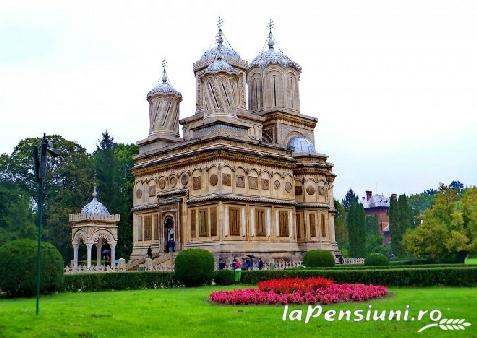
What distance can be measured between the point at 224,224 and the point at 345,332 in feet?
76.7

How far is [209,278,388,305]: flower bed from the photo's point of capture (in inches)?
557

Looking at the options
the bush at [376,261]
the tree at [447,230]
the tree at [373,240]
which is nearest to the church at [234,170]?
the bush at [376,261]

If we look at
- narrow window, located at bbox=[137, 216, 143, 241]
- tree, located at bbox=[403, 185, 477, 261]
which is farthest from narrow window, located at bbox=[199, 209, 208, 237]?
tree, located at bbox=[403, 185, 477, 261]

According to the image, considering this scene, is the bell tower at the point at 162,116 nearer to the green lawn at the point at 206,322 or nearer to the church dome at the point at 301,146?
the church dome at the point at 301,146

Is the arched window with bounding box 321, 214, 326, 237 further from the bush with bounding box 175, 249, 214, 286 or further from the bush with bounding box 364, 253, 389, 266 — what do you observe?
the bush with bounding box 175, 249, 214, 286

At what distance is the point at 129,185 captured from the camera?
52.2 meters

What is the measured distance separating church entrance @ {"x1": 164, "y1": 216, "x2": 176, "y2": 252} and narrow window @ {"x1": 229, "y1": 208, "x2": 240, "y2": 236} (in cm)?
494

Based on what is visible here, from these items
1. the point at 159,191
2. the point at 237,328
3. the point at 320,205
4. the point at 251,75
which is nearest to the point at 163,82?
the point at 251,75

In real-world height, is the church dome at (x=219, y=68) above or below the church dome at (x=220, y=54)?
below

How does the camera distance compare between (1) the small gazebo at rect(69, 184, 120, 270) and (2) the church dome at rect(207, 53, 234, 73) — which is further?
(2) the church dome at rect(207, 53, 234, 73)

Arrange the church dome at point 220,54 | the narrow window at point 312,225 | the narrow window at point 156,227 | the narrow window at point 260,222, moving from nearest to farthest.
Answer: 1. the narrow window at point 260,222
2. the narrow window at point 156,227
3. the narrow window at point 312,225
4. the church dome at point 220,54

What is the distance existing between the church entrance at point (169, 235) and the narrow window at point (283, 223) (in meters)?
7.23

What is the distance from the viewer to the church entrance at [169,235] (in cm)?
3681

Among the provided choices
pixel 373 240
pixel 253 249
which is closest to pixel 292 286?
pixel 253 249
